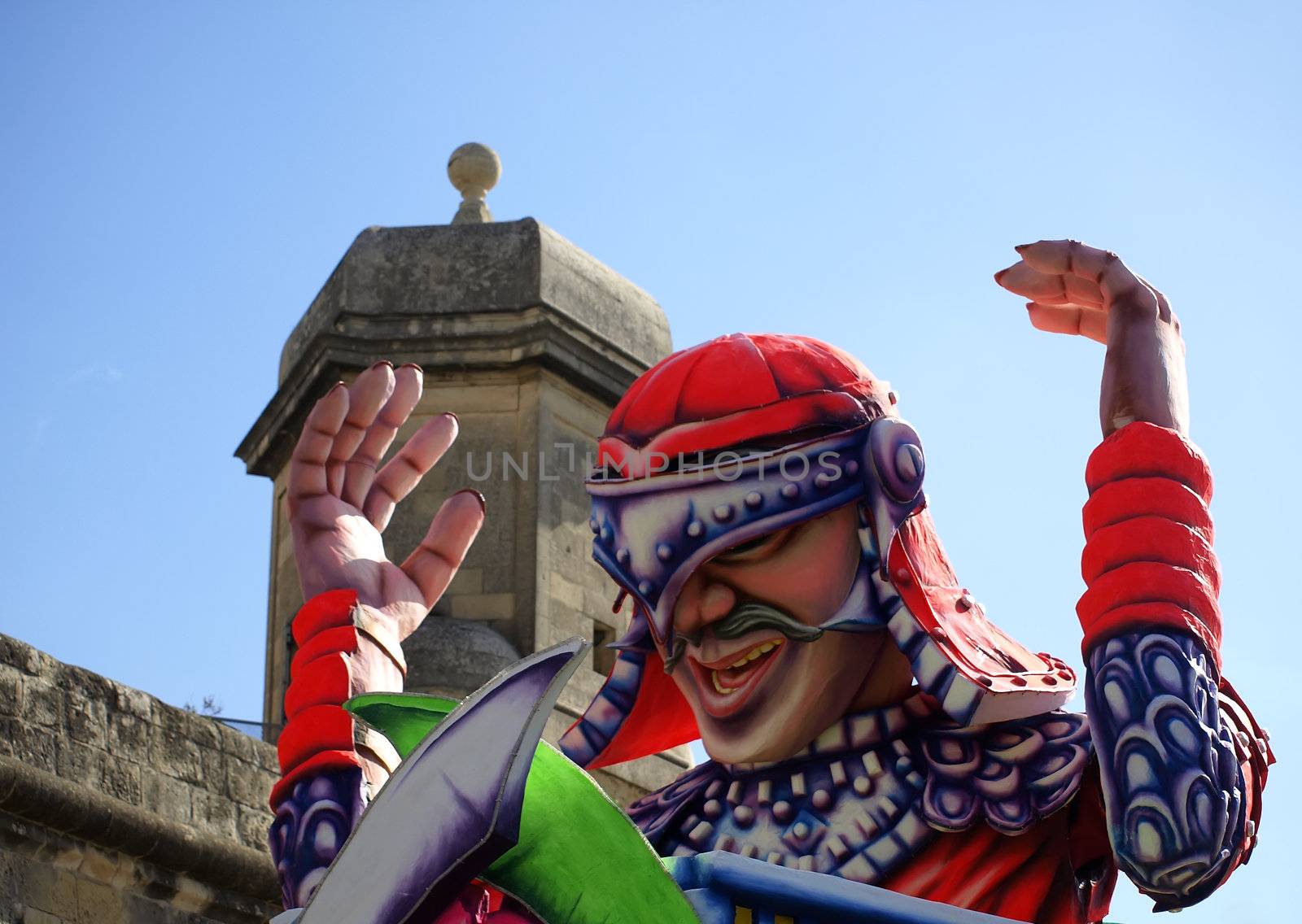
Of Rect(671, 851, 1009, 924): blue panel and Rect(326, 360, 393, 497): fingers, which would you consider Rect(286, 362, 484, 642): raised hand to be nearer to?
Rect(326, 360, 393, 497): fingers

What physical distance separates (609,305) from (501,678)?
6360mm

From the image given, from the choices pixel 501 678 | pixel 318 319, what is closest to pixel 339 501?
pixel 501 678

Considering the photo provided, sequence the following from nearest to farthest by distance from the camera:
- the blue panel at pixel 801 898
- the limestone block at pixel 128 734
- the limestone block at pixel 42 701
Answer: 1. the blue panel at pixel 801 898
2. the limestone block at pixel 42 701
3. the limestone block at pixel 128 734

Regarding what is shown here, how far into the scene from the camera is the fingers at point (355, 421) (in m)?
6.73

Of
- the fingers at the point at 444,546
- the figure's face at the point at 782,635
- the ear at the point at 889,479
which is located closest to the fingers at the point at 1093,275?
the ear at the point at 889,479

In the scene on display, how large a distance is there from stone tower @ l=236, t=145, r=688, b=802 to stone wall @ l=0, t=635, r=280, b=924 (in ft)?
5.32

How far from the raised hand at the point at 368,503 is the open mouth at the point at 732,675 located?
1096 millimetres

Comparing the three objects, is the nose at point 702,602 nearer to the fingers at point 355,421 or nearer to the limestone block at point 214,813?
the fingers at point 355,421

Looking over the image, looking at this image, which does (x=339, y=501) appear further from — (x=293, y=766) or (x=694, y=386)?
(x=694, y=386)

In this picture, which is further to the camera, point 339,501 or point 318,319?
point 318,319

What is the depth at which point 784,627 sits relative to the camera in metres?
5.60

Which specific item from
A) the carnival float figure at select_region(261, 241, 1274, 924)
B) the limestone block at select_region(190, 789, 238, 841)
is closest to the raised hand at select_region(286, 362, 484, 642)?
the carnival float figure at select_region(261, 241, 1274, 924)

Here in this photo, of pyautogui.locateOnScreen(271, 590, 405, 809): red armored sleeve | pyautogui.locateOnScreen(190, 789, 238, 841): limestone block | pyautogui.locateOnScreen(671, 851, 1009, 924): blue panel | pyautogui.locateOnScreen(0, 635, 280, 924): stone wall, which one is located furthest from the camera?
pyautogui.locateOnScreen(190, 789, 238, 841): limestone block

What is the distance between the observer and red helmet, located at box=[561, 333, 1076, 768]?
5566 mm
